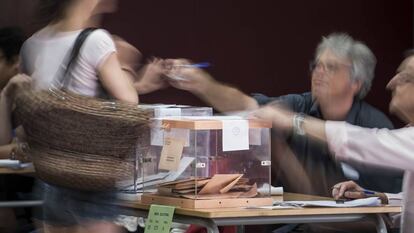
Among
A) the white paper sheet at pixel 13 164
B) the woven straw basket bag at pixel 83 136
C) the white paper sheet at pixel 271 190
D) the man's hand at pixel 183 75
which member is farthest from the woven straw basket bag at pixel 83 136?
the white paper sheet at pixel 13 164

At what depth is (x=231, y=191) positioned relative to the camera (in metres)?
4.01

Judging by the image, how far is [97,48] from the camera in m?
3.51

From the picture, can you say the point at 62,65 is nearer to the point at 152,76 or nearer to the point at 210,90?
the point at 152,76

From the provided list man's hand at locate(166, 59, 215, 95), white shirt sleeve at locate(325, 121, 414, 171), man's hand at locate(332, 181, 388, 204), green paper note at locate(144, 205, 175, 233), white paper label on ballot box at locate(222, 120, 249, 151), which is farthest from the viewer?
man's hand at locate(166, 59, 215, 95)

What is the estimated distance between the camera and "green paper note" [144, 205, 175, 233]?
3.91 meters

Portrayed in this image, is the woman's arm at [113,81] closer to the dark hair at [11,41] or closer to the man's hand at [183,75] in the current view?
the man's hand at [183,75]

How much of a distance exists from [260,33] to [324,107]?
169cm

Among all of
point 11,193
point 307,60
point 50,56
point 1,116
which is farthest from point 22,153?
point 307,60

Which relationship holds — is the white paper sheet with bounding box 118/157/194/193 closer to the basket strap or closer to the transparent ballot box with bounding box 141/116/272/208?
the transparent ballot box with bounding box 141/116/272/208

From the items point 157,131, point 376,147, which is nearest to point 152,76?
point 157,131

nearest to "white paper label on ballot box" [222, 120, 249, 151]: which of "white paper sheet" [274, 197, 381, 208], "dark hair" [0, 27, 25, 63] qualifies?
"white paper sheet" [274, 197, 381, 208]

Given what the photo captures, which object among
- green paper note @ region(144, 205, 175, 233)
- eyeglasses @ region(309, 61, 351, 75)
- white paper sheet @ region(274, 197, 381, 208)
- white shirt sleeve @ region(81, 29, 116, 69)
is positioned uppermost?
white shirt sleeve @ region(81, 29, 116, 69)

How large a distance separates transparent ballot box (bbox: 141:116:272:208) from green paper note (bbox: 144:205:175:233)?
2.6 inches

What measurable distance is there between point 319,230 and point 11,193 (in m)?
2.10
